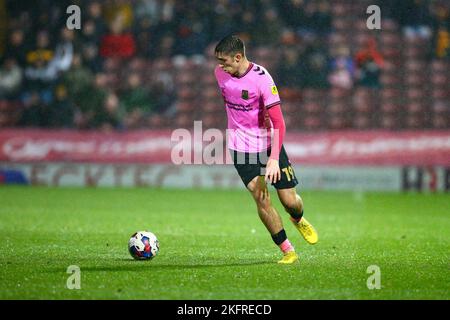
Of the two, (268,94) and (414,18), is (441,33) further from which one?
(268,94)

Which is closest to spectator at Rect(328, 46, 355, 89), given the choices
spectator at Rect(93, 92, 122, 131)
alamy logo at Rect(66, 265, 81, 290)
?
spectator at Rect(93, 92, 122, 131)

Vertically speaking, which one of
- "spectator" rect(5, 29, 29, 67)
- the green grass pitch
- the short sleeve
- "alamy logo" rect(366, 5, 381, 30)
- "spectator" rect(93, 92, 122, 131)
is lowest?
the green grass pitch

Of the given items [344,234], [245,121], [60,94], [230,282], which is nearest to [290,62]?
[60,94]

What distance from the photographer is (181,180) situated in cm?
2056

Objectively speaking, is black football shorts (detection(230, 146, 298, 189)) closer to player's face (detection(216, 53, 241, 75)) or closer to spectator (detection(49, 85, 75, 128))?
player's face (detection(216, 53, 241, 75))

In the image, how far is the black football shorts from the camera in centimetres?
938

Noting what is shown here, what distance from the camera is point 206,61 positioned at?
2214 centimetres

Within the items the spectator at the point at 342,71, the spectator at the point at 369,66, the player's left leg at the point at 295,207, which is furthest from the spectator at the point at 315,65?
the player's left leg at the point at 295,207

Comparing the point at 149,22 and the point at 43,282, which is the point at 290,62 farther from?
→ the point at 43,282

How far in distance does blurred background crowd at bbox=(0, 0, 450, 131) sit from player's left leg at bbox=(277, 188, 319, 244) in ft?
37.4

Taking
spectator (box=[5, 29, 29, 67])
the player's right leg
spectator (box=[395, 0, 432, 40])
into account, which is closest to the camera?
the player's right leg

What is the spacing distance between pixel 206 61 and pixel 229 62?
13150 mm

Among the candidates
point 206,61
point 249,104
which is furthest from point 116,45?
point 249,104

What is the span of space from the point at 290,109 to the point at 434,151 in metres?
3.48
